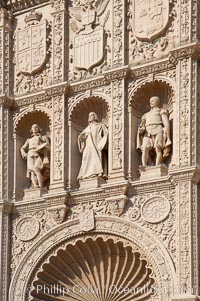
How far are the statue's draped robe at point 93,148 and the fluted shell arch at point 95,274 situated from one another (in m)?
1.02

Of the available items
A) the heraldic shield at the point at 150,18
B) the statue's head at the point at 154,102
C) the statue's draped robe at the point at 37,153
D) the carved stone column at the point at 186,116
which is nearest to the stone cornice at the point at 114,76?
the carved stone column at the point at 186,116

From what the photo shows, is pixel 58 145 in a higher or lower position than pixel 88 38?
lower

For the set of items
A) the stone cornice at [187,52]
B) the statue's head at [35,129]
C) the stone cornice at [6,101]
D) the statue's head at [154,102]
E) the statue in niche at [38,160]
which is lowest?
the statue in niche at [38,160]

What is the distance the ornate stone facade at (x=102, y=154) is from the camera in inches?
607

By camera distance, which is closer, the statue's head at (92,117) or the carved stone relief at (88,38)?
the statue's head at (92,117)

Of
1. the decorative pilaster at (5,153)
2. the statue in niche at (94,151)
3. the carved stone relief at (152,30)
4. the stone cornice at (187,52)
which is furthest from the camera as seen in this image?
the decorative pilaster at (5,153)

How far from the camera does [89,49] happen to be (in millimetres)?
16844

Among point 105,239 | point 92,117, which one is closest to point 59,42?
point 92,117

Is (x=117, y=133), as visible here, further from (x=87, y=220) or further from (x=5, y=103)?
(x=5, y=103)

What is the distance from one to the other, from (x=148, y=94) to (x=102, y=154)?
1.13 metres

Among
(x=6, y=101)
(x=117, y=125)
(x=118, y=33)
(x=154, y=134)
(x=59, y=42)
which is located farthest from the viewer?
(x=6, y=101)

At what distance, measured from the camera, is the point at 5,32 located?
1777 cm

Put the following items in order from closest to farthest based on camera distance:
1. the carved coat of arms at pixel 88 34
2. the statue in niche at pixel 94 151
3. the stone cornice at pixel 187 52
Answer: the stone cornice at pixel 187 52, the statue in niche at pixel 94 151, the carved coat of arms at pixel 88 34

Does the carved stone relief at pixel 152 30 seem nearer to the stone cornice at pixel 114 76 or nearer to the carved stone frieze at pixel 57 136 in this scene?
the stone cornice at pixel 114 76
